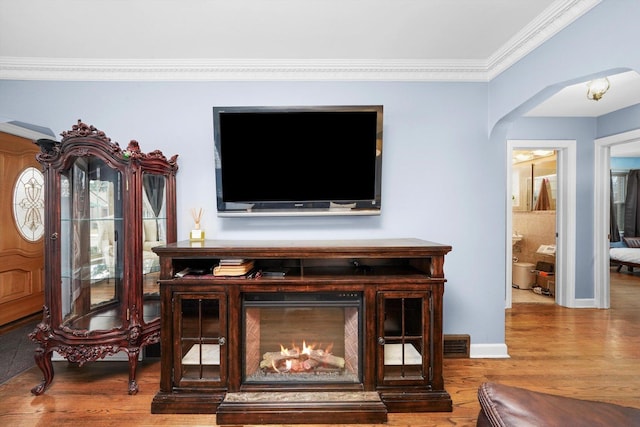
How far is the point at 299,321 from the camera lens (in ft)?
6.40

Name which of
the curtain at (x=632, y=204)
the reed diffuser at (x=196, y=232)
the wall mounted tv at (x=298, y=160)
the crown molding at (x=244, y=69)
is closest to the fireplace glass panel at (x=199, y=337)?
the reed diffuser at (x=196, y=232)

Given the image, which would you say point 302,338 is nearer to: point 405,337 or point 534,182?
point 405,337

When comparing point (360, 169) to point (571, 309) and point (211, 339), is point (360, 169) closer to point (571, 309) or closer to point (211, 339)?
point (211, 339)

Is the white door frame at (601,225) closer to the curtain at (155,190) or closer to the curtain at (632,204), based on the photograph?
the curtain at (632,204)

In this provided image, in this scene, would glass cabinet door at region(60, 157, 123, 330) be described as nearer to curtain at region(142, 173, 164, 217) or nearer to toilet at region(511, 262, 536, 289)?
curtain at region(142, 173, 164, 217)

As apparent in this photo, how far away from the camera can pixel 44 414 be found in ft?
6.02

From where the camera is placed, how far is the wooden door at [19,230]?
10.7 ft

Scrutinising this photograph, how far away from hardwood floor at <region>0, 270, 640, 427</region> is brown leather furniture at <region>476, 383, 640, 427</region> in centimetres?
103

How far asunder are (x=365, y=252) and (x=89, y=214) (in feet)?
6.42

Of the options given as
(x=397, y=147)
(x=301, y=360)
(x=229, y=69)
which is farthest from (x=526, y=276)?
(x=229, y=69)

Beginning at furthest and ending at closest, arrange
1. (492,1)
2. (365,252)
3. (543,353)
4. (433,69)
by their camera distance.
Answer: (543,353) < (433,69) < (365,252) < (492,1)

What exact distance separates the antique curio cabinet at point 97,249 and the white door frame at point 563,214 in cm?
383

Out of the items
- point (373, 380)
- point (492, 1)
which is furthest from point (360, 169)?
point (373, 380)

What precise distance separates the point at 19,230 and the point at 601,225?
22.5 feet
